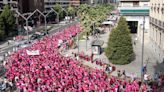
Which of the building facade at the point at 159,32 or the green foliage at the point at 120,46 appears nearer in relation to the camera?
the green foliage at the point at 120,46

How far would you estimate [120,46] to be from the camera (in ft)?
133

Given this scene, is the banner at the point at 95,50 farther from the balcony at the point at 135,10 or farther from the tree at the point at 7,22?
the tree at the point at 7,22

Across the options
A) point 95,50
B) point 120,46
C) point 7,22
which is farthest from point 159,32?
point 7,22

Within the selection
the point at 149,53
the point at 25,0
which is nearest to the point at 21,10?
the point at 25,0

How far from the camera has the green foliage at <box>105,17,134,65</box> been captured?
40.4 m

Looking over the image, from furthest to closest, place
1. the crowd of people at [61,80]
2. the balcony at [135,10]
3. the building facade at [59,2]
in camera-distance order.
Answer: the building facade at [59,2]
the balcony at [135,10]
the crowd of people at [61,80]

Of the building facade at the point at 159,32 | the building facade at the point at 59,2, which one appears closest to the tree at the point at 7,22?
the building facade at the point at 159,32

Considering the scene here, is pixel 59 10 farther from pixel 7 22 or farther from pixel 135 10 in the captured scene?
pixel 135 10

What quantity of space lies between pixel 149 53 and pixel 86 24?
79.9 ft

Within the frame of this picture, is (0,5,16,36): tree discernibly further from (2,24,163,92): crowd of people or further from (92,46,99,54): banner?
(2,24,163,92): crowd of people

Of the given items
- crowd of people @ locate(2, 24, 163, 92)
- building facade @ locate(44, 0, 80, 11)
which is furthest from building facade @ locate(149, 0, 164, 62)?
building facade @ locate(44, 0, 80, 11)

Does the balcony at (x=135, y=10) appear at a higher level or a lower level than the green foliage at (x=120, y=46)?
higher

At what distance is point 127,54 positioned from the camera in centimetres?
4059

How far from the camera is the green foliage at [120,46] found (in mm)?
40438
